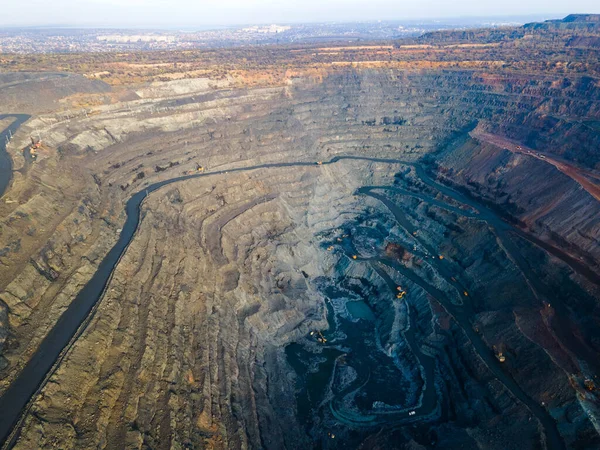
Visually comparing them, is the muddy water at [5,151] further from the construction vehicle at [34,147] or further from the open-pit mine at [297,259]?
the construction vehicle at [34,147]

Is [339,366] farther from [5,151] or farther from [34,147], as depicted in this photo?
[5,151]

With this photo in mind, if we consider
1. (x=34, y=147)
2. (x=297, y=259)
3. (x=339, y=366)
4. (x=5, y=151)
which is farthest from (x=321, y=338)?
(x=5, y=151)

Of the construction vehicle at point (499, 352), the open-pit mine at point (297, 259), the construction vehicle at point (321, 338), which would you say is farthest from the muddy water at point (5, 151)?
the construction vehicle at point (499, 352)

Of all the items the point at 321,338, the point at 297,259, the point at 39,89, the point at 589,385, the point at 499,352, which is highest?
the point at 39,89

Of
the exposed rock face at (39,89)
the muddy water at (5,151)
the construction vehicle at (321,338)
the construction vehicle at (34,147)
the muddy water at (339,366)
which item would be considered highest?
the exposed rock face at (39,89)

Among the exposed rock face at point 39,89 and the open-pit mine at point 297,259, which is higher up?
the exposed rock face at point 39,89

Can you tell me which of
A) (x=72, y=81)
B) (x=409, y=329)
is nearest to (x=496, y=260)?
(x=409, y=329)

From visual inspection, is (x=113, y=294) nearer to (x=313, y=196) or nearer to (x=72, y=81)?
(x=313, y=196)

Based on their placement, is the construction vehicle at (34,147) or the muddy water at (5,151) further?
the construction vehicle at (34,147)
